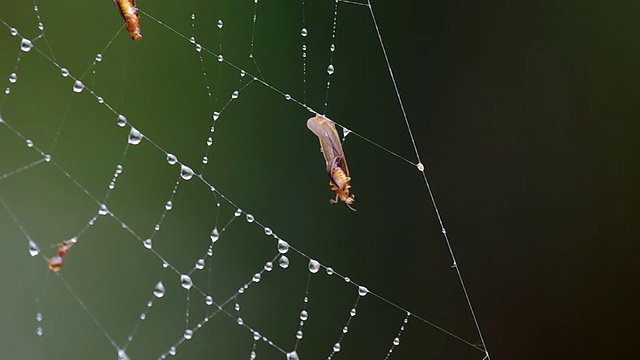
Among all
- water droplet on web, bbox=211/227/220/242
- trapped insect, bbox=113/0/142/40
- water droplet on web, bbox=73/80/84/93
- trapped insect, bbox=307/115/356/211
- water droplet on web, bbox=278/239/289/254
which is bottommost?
water droplet on web, bbox=211/227/220/242

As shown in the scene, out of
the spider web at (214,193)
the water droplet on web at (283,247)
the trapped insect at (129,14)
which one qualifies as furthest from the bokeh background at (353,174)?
the trapped insect at (129,14)

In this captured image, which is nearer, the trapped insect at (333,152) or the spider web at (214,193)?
the trapped insect at (333,152)

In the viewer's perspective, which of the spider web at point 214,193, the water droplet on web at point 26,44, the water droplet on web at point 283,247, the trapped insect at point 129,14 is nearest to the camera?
the trapped insect at point 129,14

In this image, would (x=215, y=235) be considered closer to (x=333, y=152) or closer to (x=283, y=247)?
(x=283, y=247)

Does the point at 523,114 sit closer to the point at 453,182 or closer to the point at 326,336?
the point at 453,182

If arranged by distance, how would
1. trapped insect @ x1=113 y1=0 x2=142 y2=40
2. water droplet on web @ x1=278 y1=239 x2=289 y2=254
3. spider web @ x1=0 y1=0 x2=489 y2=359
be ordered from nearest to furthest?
1. trapped insect @ x1=113 y1=0 x2=142 y2=40
2. water droplet on web @ x1=278 y1=239 x2=289 y2=254
3. spider web @ x1=0 y1=0 x2=489 y2=359

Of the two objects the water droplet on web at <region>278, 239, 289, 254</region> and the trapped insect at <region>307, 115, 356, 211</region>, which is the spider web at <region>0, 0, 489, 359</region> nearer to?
the water droplet on web at <region>278, 239, 289, 254</region>

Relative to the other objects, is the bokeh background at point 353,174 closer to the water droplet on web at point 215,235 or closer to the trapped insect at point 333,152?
the water droplet on web at point 215,235

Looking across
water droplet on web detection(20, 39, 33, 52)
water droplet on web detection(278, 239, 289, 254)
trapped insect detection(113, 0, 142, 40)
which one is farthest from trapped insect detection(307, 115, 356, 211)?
water droplet on web detection(20, 39, 33, 52)
